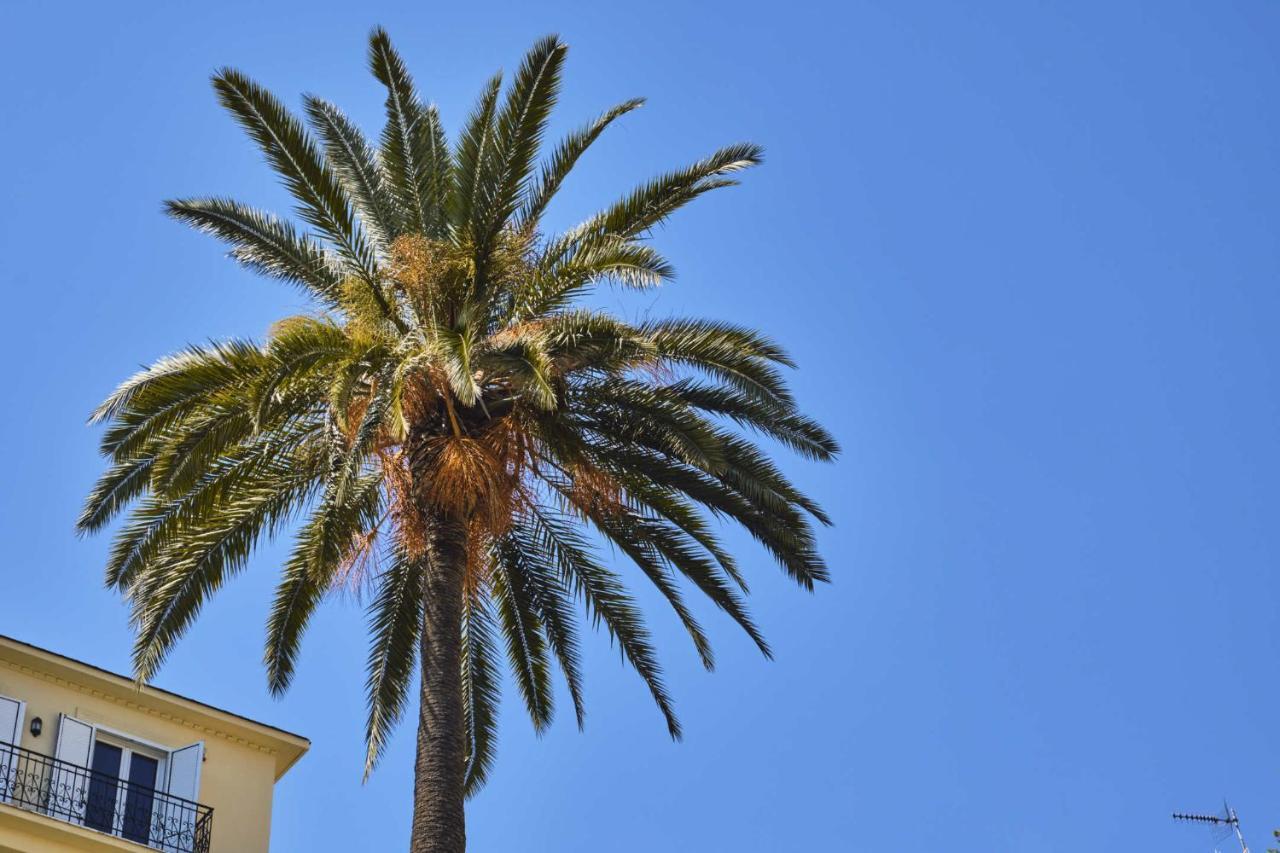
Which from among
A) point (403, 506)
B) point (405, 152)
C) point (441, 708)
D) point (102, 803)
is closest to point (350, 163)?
point (405, 152)

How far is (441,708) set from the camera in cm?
2030

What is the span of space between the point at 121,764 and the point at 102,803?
1011 mm

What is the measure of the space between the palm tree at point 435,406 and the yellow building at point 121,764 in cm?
380

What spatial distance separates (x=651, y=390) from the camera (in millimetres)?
21672

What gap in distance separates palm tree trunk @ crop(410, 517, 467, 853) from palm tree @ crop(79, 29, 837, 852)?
0.03m

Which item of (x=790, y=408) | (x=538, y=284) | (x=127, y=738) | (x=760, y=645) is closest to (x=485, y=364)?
(x=538, y=284)

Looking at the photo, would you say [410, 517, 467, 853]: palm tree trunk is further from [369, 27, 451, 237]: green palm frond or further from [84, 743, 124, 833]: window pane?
[84, 743, 124, 833]: window pane

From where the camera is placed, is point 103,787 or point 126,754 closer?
point 103,787

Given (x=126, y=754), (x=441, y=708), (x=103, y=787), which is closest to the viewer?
(x=441, y=708)

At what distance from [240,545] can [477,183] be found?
17.6 ft

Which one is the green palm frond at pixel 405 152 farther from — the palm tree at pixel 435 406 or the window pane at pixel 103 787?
the window pane at pixel 103 787

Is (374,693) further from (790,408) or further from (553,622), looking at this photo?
(790,408)

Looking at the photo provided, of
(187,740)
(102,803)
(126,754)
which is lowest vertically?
(102,803)

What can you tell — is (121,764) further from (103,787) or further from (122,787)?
(103,787)
